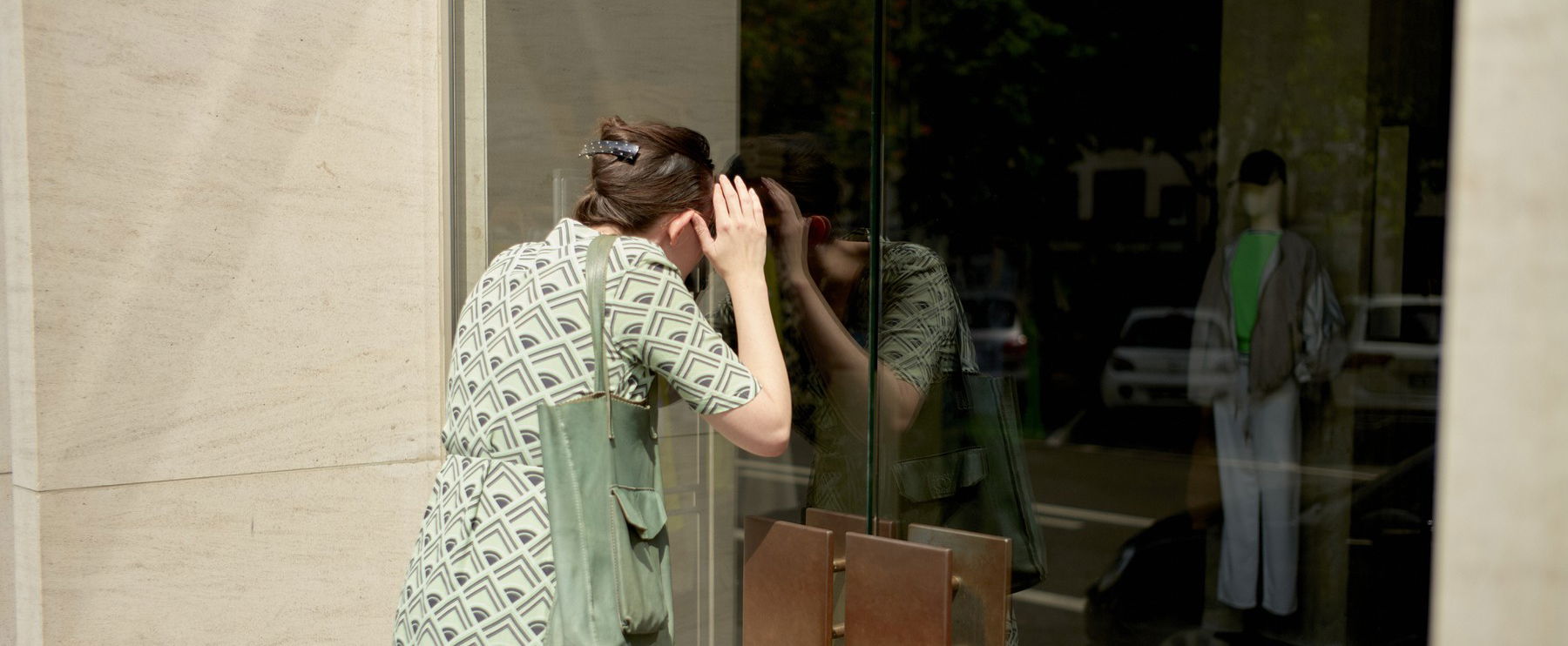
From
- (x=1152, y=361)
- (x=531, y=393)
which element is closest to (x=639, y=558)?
(x=531, y=393)

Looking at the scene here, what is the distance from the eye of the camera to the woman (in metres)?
2.42

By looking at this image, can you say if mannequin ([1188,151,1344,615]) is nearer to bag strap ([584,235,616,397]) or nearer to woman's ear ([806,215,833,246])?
woman's ear ([806,215,833,246])

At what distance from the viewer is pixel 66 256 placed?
352 cm

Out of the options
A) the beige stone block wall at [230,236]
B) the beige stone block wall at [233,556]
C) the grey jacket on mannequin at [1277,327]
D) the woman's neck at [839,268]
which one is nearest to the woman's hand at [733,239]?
the woman's neck at [839,268]

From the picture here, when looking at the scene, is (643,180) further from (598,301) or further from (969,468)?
(969,468)

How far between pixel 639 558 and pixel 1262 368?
1.24 metres

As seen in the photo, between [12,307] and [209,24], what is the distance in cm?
99

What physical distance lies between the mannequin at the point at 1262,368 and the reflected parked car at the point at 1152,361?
19 millimetres

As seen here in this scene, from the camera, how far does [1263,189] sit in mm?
2262

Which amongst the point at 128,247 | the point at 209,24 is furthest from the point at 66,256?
the point at 209,24

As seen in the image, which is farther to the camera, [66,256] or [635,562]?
[66,256]

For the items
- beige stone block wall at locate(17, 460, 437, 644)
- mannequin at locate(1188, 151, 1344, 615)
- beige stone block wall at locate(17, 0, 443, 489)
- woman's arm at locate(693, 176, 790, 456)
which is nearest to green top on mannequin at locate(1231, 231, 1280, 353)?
mannequin at locate(1188, 151, 1344, 615)

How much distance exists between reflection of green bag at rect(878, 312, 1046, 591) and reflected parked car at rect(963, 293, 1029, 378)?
0.10 ft

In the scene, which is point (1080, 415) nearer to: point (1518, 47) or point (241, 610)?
point (1518, 47)
